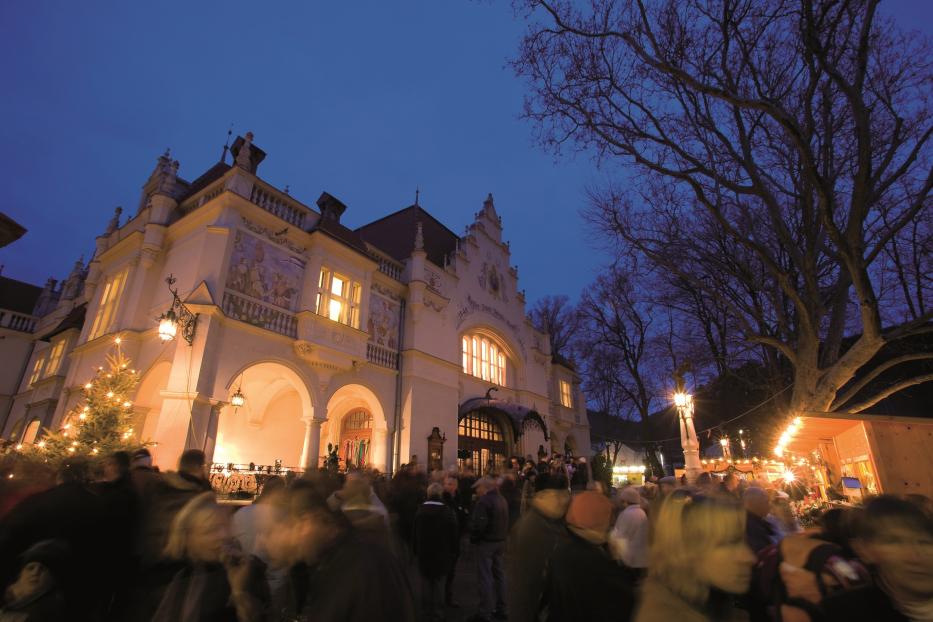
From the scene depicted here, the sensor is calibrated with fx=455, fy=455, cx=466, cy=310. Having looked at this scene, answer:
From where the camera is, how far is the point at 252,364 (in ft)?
40.3

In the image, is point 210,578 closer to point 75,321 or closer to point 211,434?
point 211,434

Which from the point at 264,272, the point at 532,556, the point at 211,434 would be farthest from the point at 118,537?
the point at 264,272

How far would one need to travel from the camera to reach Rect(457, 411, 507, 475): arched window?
63.5 ft

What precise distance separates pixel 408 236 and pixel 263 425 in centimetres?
1007

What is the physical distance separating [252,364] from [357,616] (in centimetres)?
1153

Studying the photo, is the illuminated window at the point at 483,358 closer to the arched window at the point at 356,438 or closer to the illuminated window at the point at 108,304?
the arched window at the point at 356,438

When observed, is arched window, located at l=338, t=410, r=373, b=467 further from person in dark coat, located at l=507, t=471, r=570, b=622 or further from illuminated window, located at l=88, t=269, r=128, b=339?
person in dark coat, located at l=507, t=471, r=570, b=622

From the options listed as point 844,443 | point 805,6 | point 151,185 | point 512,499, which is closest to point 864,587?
point 512,499

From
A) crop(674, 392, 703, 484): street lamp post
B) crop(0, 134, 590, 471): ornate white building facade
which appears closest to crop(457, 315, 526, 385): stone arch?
crop(0, 134, 590, 471): ornate white building facade

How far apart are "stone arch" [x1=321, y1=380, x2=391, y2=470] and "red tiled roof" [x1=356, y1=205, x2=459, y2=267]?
6310 mm

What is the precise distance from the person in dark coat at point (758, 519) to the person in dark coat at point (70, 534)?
17.3ft

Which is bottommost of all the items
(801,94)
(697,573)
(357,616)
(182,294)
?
(357,616)

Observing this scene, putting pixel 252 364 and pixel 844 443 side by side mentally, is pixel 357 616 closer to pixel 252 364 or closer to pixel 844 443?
pixel 844 443

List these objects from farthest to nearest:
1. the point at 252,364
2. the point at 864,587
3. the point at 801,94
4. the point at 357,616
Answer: the point at 252,364, the point at 801,94, the point at 864,587, the point at 357,616
